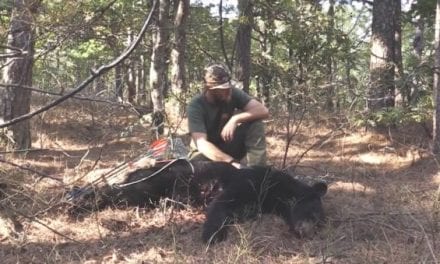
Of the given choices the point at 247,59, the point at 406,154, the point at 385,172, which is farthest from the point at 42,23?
the point at 247,59

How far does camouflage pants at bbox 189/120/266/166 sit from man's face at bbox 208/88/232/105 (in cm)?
32

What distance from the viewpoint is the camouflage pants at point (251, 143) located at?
534 centimetres

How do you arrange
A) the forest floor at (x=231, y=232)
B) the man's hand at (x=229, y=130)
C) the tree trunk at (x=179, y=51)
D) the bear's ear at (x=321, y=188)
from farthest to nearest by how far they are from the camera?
1. the tree trunk at (x=179, y=51)
2. the man's hand at (x=229, y=130)
3. the bear's ear at (x=321, y=188)
4. the forest floor at (x=231, y=232)

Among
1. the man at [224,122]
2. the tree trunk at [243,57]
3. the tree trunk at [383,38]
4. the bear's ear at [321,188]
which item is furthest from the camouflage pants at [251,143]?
the tree trunk at [243,57]

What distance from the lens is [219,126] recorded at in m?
5.37

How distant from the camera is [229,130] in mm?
5039

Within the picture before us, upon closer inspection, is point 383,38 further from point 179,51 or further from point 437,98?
point 179,51

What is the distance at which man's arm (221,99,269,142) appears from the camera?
16.6 feet

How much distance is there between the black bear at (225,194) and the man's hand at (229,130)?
327 mm

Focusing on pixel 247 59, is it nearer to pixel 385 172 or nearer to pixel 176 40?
pixel 176 40

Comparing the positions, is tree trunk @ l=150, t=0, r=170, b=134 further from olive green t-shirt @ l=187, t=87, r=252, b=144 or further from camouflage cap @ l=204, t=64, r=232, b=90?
camouflage cap @ l=204, t=64, r=232, b=90

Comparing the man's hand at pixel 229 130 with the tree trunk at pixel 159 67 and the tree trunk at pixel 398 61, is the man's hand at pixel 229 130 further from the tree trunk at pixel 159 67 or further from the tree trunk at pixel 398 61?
the tree trunk at pixel 159 67

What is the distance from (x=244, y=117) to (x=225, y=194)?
1014mm

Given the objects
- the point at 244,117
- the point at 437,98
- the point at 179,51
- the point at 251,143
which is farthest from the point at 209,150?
the point at 179,51
